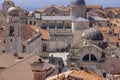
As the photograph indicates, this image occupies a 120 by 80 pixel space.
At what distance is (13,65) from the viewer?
84.6ft

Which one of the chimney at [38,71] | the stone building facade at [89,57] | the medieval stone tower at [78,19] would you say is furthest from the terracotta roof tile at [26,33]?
the chimney at [38,71]

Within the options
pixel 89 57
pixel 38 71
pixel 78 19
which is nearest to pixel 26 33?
pixel 89 57

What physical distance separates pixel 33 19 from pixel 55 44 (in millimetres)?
12650

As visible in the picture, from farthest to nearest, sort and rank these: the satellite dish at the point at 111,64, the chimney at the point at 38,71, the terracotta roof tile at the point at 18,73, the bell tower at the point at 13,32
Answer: the bell tower at the point at 13,32, the satellite dish at the point at 111,64, the terracotta roof tile at the point at 18,73, the chimney at the point at 38,71

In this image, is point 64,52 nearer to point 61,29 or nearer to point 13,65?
point 61,29

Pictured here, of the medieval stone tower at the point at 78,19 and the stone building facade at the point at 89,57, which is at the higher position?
the medieval stone tower at the point at 78,19

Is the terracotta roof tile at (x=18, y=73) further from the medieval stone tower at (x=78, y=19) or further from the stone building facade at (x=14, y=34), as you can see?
the medieval stone tower at (x=78, y=19)

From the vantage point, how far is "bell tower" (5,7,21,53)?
45.4 meters

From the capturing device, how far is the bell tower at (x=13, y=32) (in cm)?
4541

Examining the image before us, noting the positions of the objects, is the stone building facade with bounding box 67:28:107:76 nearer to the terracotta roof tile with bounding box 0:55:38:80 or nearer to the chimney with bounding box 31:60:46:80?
the terracotta roof tile with bounding box 0:55:38:80

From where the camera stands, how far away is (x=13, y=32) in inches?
1810

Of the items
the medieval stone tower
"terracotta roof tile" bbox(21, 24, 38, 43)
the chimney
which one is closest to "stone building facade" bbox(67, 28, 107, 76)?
"terracotta roof tile" bbox(21, 24, 38, 43)

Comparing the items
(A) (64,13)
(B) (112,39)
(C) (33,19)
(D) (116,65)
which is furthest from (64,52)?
(A) (64,13)

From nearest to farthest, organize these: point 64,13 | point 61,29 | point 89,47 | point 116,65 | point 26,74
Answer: point 26,74
point 116,65
point 89,47
point 61,29
point 64,13
